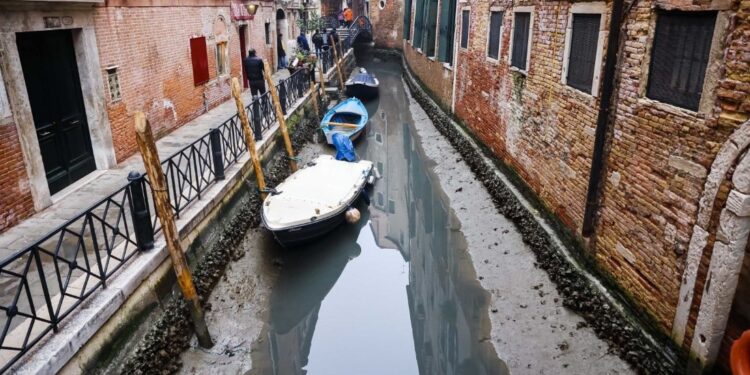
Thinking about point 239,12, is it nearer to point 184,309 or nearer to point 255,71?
point 255,71

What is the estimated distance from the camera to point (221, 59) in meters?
12.3

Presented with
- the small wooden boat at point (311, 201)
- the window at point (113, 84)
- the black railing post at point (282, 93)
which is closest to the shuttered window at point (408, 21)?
the black railing post at point (282, 93)

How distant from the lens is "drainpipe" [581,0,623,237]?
16.0 feet

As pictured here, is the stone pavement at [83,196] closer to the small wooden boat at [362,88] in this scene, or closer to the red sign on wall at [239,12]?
the red sign on wall at [239,12]

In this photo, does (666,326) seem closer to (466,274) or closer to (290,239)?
(466,274)

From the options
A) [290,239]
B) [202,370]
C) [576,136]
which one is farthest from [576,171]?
[202,370]

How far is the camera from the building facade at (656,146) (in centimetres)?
354

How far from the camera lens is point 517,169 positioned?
8016 millimetres

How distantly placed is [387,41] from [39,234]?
28.3 m

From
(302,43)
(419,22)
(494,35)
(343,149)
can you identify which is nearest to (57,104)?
(343,149)

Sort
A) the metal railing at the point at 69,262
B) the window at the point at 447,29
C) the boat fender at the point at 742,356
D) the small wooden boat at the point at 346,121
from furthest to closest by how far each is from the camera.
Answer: the window at the point at 447,29 → the small wooden boat at the point at 346,121 → the metal railing at the point at 69,262 → the boat fender at the point at 742,356

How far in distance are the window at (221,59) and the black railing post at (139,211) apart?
7.66 meters

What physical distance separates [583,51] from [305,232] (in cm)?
416

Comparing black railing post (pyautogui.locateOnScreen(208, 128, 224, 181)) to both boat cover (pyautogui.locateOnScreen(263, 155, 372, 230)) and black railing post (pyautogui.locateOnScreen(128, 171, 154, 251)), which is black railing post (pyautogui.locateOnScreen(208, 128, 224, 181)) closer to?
boat cover (pyautogui.locateOnScreen(263, 155, 372, 230))
